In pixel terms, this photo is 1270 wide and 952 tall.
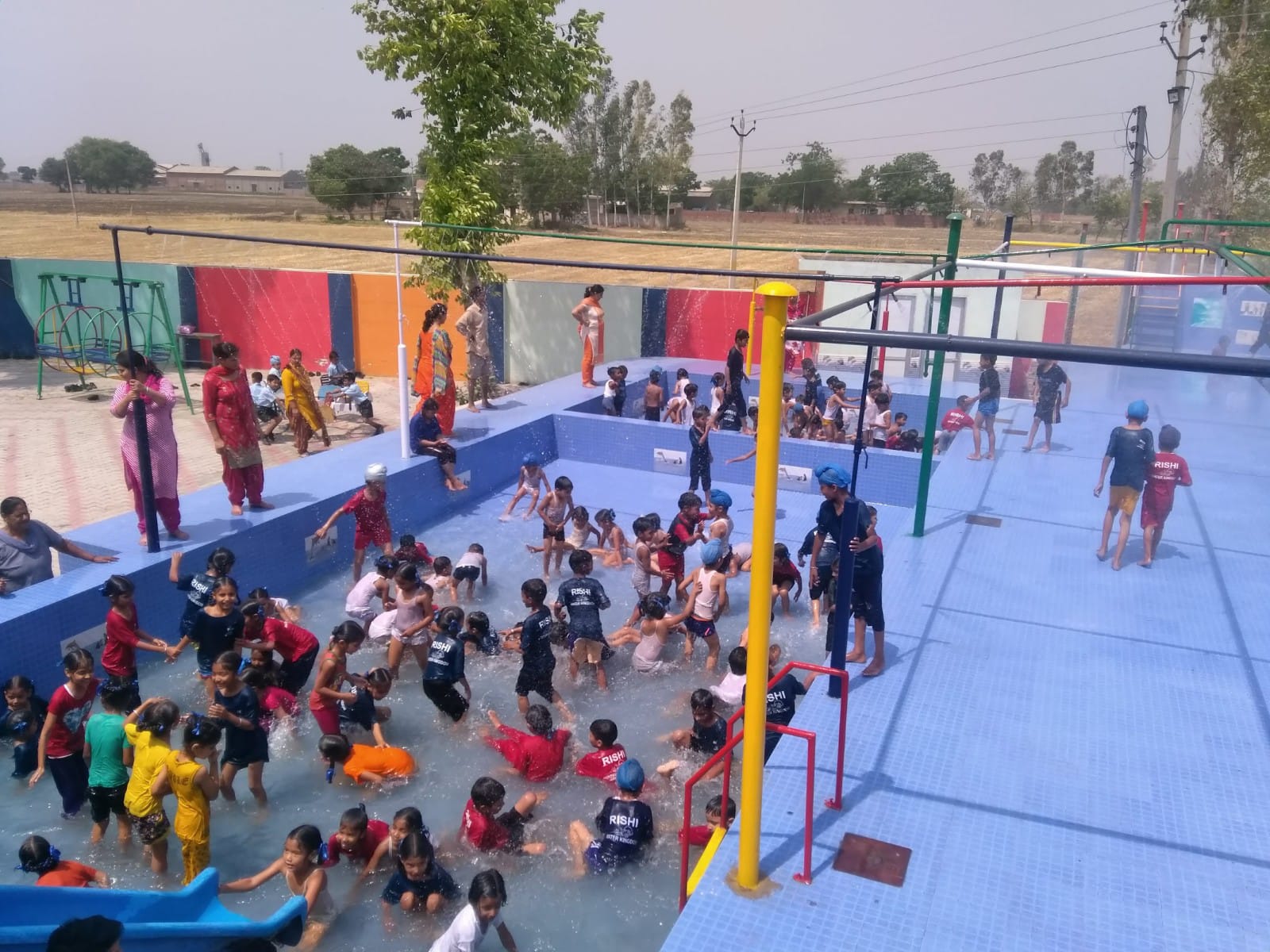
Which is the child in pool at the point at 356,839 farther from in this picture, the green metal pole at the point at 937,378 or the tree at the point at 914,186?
the tree at the point at 914,186

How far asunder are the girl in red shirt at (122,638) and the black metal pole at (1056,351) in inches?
191

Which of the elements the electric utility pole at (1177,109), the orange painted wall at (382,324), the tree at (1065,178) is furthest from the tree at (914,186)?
the orange painted wall at (382,324)

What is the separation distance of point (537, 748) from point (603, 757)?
1.46 ft

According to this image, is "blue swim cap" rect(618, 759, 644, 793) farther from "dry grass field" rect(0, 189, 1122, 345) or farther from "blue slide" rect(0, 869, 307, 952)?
"dry grass field" rect(0, 189, 1122, 345)

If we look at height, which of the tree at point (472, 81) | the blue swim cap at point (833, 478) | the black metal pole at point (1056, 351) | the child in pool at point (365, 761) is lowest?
the child in pool at point (365, 761)

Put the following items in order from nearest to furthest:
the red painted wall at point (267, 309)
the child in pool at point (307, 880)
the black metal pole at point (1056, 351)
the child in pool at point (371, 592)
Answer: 1. the black metal pole at point (1056, 351)
2. the child in pool at point (307, 880)
3. the child in pool at point (371, 592)
4. the red painted wall at point (267, 309)

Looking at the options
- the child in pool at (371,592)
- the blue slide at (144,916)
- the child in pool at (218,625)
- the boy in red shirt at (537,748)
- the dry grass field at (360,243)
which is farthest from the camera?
the dry grass field at (360,243)

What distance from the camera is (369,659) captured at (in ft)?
25.6

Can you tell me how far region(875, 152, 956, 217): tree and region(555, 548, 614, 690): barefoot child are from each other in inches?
1912

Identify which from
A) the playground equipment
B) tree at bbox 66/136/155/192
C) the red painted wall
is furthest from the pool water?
tree at bbox 66/136/155/192

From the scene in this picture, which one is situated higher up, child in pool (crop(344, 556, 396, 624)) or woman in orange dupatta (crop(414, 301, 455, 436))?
woman in orange dupatta (crop(414, 301, 455, 436))

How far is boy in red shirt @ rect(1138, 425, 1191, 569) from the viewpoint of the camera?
7.90 metres

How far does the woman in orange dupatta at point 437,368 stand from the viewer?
1112cm

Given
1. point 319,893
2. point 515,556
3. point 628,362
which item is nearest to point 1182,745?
point 319,893
